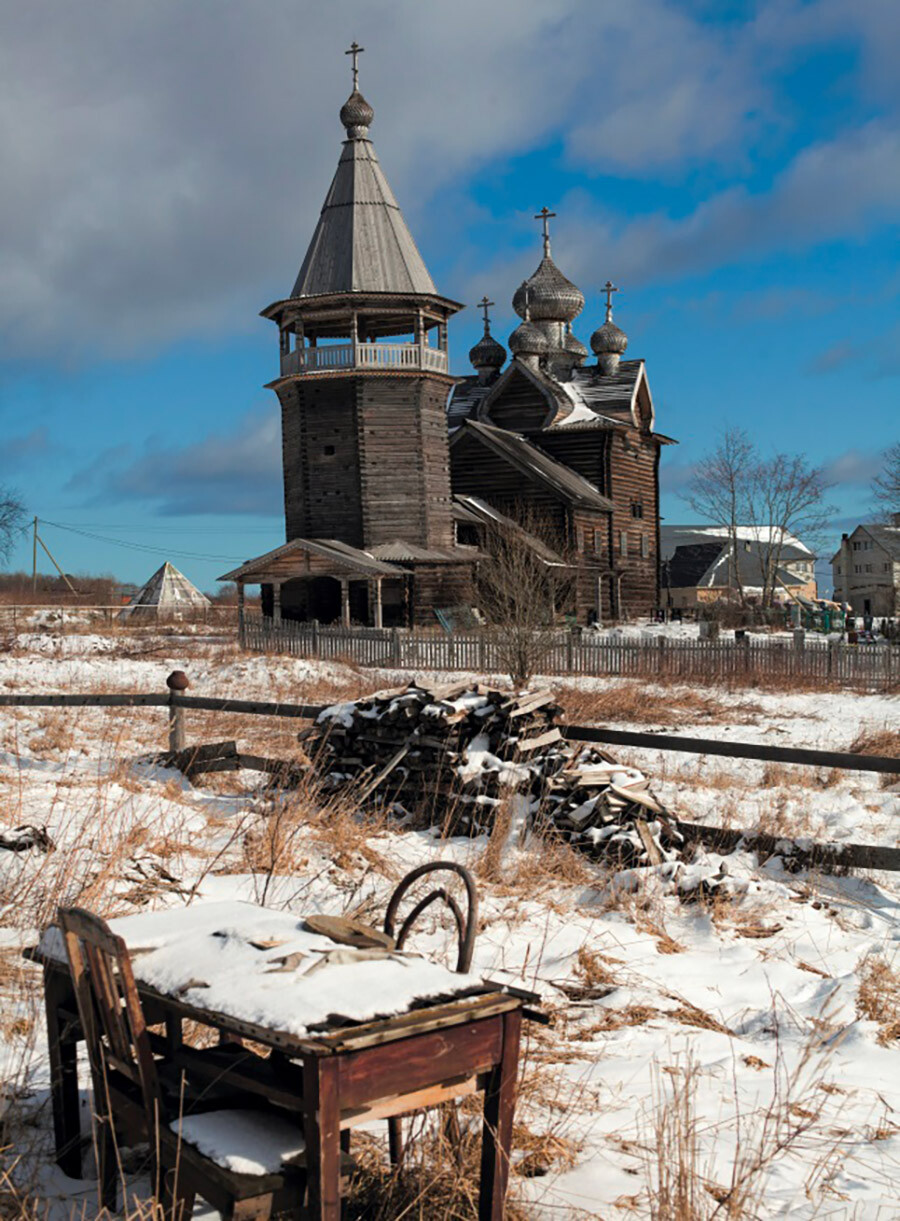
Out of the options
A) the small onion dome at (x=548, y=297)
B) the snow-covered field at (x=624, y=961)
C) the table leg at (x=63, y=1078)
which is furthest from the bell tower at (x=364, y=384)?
the table leg at (x=63, y=1078)

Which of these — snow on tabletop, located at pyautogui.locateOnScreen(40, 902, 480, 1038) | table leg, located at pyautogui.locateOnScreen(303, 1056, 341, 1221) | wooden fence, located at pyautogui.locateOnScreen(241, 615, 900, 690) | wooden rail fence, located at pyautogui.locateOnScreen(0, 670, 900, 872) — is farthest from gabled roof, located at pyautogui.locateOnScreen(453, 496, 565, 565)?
table leg, located at pyautogui.locateOnScreen(303, 1056, 341, 1221)

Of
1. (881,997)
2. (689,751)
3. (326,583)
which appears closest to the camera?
(881,997)

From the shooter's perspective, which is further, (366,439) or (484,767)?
(366,439)

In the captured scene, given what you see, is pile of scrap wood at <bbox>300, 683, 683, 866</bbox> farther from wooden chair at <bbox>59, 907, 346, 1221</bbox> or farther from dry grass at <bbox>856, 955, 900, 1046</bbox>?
wooden chair at <bbox>59, 907, 346, 1221</bbox>

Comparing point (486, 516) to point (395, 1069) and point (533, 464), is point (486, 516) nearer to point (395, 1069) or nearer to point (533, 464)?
point (533, 464)

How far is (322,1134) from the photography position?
2744mm

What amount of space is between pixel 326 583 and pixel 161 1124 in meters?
34.1

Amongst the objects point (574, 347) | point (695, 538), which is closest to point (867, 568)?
point (695, 538)

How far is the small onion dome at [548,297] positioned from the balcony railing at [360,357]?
47.3 feet

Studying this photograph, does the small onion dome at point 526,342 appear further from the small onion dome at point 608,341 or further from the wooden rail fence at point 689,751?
Answer: the wooden rail fence at point 689,751

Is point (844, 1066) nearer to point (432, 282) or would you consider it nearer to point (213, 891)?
point (213, 891)

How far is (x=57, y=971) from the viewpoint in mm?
3613

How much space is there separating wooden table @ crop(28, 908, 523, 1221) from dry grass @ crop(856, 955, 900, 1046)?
3153 mm

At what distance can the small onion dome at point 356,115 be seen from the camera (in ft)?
120
